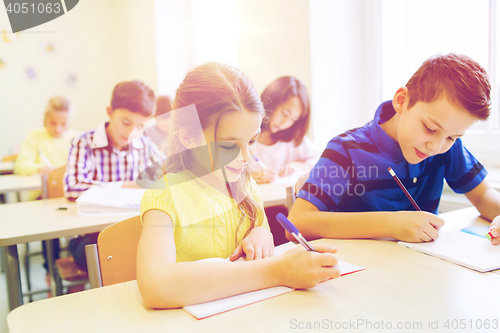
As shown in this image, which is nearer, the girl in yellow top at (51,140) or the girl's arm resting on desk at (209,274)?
the girl's arm resting on desk at (209,274)

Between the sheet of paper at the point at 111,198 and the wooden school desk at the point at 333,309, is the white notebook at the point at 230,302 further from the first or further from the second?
the sheet of paper at the point at 111,198

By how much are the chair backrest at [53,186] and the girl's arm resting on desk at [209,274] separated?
1470 millimetres

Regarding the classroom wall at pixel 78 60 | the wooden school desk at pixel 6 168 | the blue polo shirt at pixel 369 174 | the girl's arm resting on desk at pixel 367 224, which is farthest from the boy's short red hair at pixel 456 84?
the classroom wall at pixel 78 60

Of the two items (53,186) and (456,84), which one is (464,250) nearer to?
(456,84)

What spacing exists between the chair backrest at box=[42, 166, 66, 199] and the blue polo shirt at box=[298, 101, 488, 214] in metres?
1.41

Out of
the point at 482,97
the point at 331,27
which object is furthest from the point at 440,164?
the point at 331,27

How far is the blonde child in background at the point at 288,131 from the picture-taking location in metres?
2.11

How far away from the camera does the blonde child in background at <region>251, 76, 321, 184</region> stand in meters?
2.11

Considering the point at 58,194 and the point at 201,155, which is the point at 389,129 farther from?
the point at 58,194

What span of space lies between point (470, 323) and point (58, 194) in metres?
1.86

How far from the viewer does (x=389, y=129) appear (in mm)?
1034

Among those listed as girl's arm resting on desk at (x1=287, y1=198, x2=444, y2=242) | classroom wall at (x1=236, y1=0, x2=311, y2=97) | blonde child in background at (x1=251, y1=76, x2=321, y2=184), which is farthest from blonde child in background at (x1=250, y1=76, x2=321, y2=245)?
girl's arm resting on desk at (x1=287, y1=198, x2=444, y2=242)

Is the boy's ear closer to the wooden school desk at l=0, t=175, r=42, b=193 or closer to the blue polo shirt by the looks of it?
the blue polo shirt

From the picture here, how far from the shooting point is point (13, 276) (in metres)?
1.19
